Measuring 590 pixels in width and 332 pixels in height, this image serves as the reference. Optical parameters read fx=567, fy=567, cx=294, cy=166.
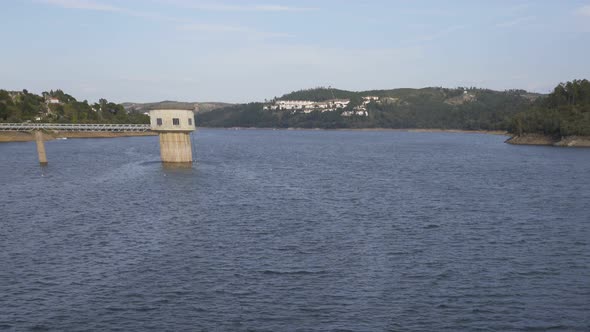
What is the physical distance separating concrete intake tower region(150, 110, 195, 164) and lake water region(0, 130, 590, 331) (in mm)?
25595

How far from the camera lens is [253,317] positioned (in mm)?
26453

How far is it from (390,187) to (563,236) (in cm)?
2904

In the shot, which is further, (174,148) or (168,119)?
(174,148)

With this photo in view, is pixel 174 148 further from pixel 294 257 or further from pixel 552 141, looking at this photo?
pixel 552 141

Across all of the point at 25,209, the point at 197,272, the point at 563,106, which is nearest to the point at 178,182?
the point at 25,209

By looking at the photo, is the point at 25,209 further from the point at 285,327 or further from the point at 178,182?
the point at 285,327

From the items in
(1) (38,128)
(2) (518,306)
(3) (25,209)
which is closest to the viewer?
(2) (518,306)

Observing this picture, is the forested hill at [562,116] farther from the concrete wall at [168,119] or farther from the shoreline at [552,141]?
the concrete wall at [168,119]

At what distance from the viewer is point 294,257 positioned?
118 ft

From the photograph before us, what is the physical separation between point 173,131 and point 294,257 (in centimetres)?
6403

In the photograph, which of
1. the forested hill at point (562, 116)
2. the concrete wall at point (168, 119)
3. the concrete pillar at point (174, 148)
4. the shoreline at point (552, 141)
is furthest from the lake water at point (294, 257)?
the forested hill at point (562, 116)

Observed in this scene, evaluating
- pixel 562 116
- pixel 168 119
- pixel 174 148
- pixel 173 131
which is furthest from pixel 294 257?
pixel 562 116

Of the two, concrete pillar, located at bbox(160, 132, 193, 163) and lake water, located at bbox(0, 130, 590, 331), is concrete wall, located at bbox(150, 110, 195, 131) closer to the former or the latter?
concrete pillar, located at bbox(160, 132, 193, 163)

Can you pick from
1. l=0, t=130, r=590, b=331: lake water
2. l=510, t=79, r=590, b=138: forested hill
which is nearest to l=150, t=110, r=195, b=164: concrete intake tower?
l=0, t=130, r=590, b=331: lake water
